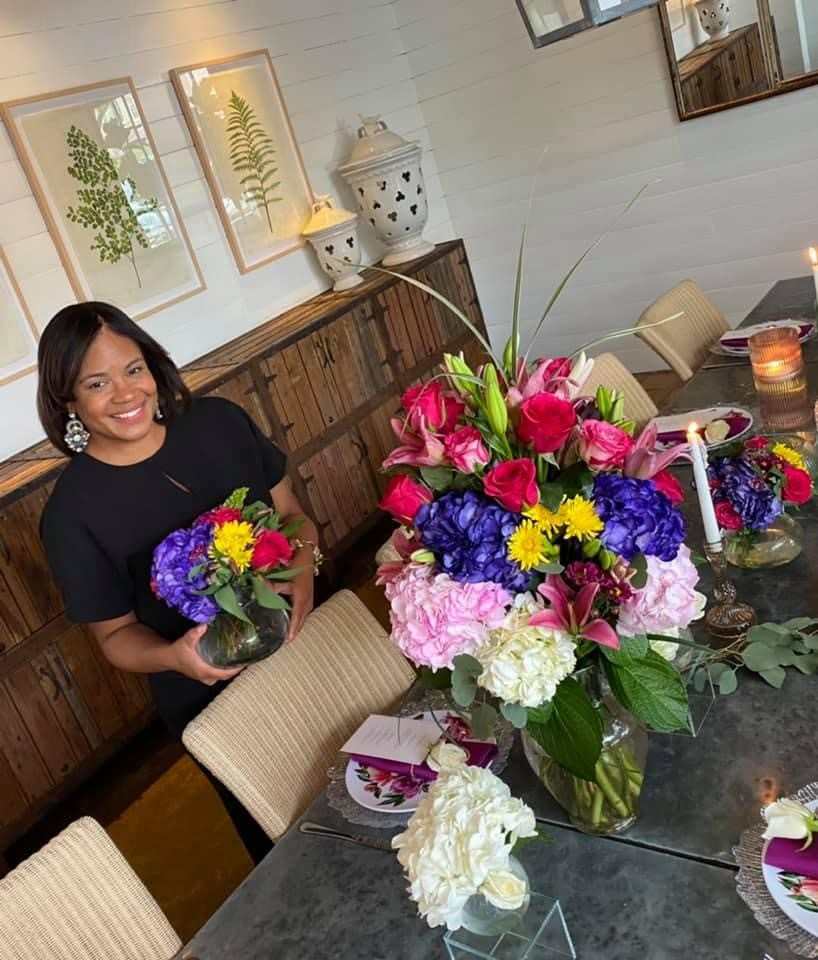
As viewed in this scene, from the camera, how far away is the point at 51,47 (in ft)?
9.80

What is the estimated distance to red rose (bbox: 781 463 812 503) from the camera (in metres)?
1.46

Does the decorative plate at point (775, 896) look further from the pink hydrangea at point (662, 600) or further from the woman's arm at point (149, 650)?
the woman's arm at point (149, 650)

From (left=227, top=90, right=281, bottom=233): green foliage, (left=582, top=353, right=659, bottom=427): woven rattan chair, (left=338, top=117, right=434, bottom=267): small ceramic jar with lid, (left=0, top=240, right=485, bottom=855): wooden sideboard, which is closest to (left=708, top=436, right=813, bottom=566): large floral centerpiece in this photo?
(left=582, top=353, right=659, bottom=427): woven rattan chair

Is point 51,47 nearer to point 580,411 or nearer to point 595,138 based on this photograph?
point 595,138

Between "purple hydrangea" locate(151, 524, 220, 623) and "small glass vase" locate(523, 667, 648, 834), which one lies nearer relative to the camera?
"small glass vase" locate(523, 667, 648, 834)

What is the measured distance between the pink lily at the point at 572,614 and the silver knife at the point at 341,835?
1.47ft

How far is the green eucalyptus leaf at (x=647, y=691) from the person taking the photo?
0.95 metres

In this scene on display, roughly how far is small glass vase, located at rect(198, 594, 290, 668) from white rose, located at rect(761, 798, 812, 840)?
718mm

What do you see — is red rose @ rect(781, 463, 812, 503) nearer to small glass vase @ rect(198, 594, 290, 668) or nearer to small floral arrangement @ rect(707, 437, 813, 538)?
→ small floral arrangement @ rect(707, 437, 813, 538)

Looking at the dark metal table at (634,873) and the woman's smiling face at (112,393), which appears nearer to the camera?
the dark metal table at (634,873)

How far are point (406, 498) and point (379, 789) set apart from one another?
0.55 metres

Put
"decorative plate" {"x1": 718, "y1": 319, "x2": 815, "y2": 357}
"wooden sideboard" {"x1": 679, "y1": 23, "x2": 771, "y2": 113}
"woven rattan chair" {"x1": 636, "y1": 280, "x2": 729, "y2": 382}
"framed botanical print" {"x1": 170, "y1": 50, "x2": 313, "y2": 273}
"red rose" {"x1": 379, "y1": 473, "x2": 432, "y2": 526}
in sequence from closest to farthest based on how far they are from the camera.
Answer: "red rose" {"x1": 379, "y1": 473, "x2": 432, "y2": 526}, "decorative plate" {"x1": 718, "y1": 319, "x2": 815, "y2": 357}, "woven rattan chair" {"x1": 636, "y1": 280, "x2": 729, "y2": 382}, "framed botanical print" {"x1": 170, "y1": 50, "x2": 313, "y2": 273}, "wooden sideboard" {"x1": 679, "y1": 23, "x2": 771, "y2": 113}

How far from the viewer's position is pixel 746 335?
8.02ft

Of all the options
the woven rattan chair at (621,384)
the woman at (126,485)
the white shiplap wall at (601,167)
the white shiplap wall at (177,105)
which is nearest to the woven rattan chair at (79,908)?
the woman at (126,485)
